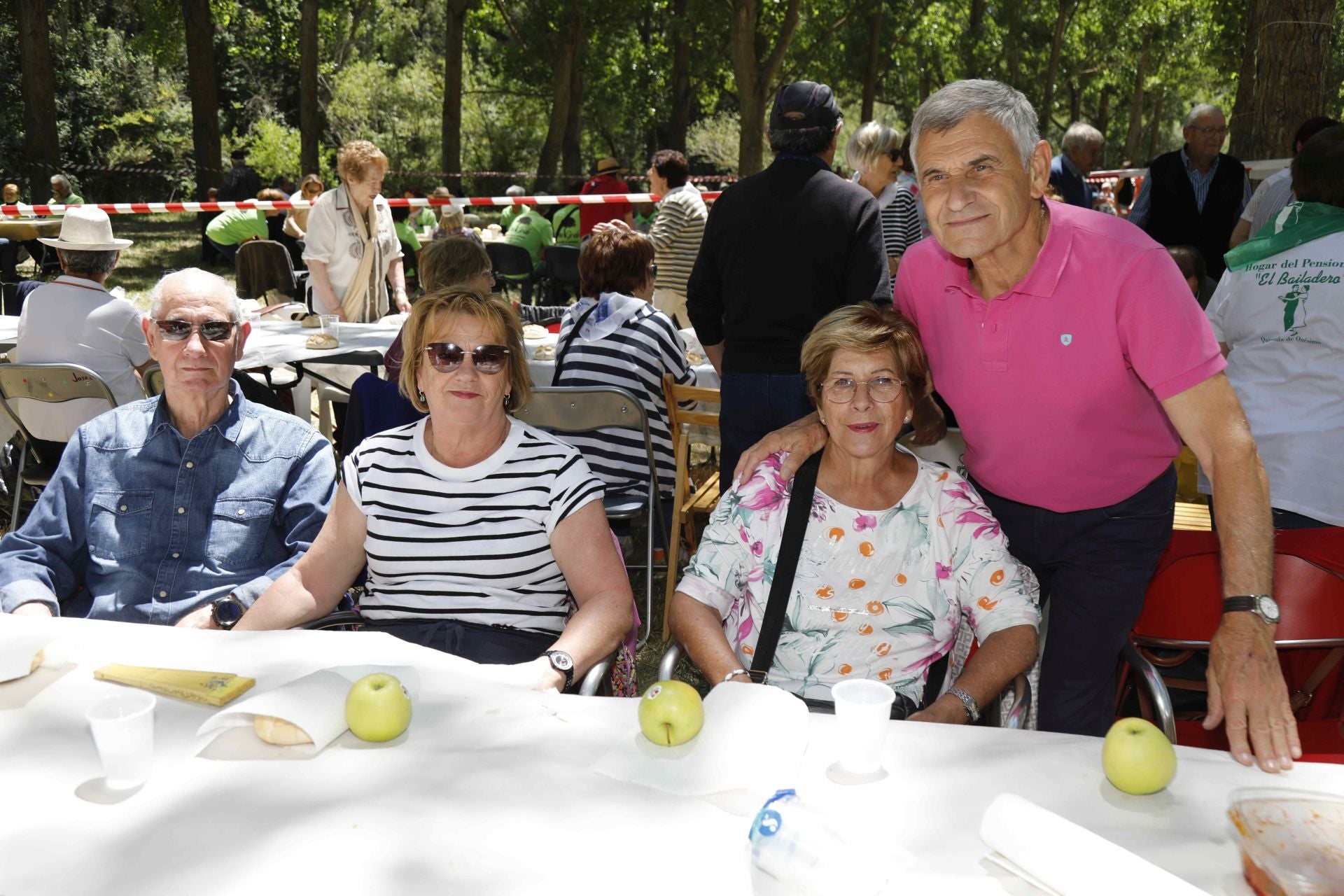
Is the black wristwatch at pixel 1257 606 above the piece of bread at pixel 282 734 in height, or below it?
above

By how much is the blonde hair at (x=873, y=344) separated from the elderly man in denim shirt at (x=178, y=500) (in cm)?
133

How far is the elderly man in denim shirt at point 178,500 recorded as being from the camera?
2.78 meters

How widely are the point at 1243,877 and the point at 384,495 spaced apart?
191 cm

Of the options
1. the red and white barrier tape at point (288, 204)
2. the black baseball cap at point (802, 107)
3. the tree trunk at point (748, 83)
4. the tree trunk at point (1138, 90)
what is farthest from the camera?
the tree trunk at point (1138, 90)

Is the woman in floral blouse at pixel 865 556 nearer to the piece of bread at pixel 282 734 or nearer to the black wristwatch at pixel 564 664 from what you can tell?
the black wristwatch at pixel 564 664

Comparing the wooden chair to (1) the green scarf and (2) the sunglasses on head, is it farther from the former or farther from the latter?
(1) the green scarf

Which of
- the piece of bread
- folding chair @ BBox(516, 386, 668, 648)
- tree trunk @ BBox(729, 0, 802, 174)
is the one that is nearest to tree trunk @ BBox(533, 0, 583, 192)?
tree trunk @ BBox(729, 0, 802, 174)

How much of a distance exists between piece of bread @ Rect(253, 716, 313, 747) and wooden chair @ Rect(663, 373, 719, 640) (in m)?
2.44

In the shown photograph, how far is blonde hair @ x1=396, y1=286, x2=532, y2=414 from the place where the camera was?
271 cm

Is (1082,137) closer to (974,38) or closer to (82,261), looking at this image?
(82,261)

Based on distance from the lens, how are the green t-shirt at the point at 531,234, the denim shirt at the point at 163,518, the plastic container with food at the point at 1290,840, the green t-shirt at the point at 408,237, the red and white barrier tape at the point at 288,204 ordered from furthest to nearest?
the green t-shirt at the point at 408,237, the green t-shirt at the point at 531,234, the red and white barrier tape at the point at 288,204, the denim shirt at the point at 163,518, the plastic container with food at the point at 1290,840

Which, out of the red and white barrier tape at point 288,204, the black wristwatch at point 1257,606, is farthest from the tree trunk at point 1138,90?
the black wristwatch at point 1257,606

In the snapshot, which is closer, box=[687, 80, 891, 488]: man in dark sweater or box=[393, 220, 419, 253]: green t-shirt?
box=[687, 80, 891, 488]: man in dark sweater

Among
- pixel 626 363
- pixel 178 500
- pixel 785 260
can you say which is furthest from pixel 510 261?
pixel 178 500
